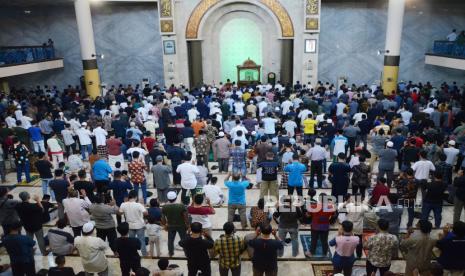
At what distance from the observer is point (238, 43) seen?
20875 mm

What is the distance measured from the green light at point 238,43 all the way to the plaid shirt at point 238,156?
42.3 ft

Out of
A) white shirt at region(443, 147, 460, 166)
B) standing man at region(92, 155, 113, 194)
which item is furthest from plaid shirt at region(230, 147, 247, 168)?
white shirt at region(443, 147, 460, 166)

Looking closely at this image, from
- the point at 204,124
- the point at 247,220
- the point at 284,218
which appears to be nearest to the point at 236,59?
the point at 204,124

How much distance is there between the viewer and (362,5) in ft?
63.6

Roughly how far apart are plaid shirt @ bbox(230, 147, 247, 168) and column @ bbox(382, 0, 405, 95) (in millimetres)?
11475

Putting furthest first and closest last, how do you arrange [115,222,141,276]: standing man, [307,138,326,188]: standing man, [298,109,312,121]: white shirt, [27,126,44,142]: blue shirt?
[298,109,312,121]: white shirt → [27,126,44,142]: blue shirt → [307,138,326,188]: standing man → [115,222,141,276]: standing man

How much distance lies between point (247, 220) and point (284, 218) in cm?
180

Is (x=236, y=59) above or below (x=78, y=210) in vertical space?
above

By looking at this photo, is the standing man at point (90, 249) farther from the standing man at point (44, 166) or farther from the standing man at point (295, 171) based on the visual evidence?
the standing man at point (295, 171)

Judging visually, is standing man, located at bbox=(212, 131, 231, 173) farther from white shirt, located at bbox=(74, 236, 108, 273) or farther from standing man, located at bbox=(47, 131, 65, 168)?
white shirt, located at bbox=(74, 236, 108, 273)

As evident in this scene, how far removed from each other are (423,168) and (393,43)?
1117 centimetres

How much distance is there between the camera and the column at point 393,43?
656 inches

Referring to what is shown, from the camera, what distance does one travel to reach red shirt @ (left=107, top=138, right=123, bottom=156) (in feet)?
29.9

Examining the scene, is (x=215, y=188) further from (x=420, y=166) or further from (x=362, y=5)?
(x=362, y=5)
